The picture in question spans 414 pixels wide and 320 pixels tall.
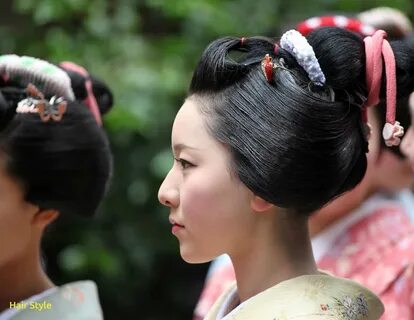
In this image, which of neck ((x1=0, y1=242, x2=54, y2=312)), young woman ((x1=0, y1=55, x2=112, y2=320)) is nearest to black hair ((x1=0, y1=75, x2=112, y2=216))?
young woman ((x1=0, y1=55, x2=112, y2=320))

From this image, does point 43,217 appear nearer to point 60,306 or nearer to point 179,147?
point 60,306

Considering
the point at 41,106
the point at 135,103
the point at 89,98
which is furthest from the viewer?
the point at 135,103

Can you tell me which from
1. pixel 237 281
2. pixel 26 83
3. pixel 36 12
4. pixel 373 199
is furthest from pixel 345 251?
pixel 36 12

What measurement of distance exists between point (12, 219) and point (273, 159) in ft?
1.88

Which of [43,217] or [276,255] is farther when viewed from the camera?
[43,217]

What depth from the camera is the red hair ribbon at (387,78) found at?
3.76 ft

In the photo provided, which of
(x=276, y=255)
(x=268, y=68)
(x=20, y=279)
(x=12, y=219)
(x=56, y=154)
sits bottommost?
(x=20, y=279)

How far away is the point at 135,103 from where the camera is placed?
2500 millimetres

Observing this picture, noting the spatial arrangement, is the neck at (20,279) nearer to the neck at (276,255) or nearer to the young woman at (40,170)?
the young woman at (40,170)

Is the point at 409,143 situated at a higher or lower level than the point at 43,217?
higher

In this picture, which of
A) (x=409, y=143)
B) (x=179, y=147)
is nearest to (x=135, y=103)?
(x=409, y=143)

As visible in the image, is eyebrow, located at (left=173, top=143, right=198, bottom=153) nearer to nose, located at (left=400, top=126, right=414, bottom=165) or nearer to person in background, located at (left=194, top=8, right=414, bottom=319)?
nose, located at (left=400, top=126, right=414, bottom=165)

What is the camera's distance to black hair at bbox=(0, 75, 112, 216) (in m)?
1.47

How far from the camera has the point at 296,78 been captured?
3.76 feet
